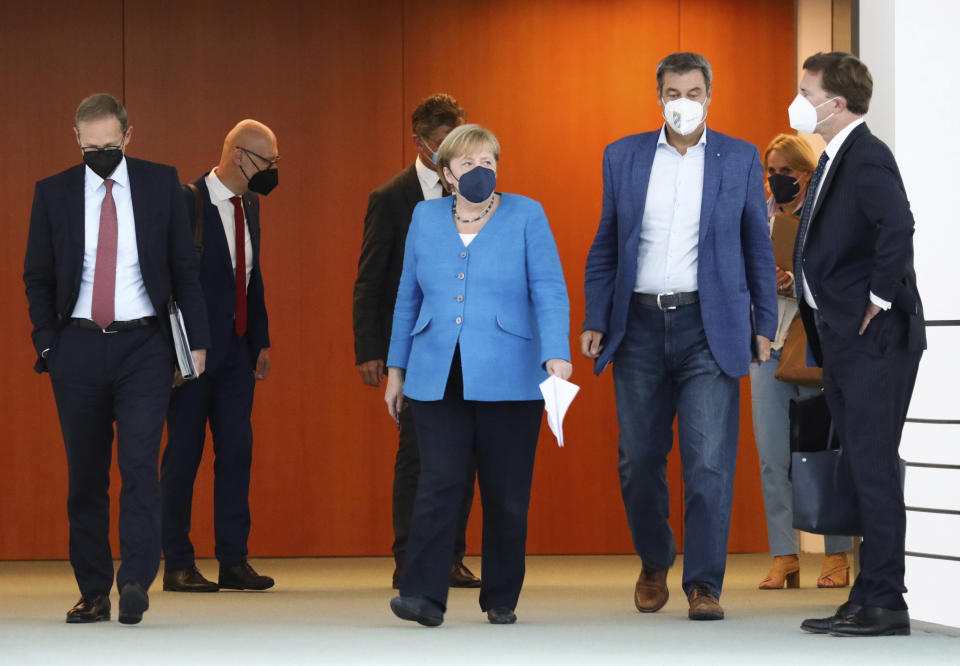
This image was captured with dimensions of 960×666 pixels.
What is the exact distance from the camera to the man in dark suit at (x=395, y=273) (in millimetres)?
5703

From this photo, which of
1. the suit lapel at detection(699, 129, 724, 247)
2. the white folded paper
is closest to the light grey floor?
the white folded paper

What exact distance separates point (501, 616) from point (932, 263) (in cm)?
176

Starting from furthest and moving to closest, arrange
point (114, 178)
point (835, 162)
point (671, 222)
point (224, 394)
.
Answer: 1. point (224, 394)
2. point (671, 222)
3. point (114, 178)
4. point (835, 162)

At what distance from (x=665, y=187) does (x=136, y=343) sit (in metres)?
1.78

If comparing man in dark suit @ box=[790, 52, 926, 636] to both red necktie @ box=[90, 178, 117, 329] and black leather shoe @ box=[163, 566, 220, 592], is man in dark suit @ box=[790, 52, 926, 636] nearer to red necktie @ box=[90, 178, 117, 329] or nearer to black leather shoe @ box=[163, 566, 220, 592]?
red necktie @ box=[90, 178, 117, 329]

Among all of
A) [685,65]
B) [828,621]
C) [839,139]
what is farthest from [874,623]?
[685,65]

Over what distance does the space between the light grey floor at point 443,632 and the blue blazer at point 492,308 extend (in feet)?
2.47

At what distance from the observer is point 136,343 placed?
15.2 feet

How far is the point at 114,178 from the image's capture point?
468 centimetres

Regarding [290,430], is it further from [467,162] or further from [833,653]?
[833,653]

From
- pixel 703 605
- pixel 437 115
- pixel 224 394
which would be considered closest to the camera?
pixel 703 605

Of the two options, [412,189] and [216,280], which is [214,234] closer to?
[216,280]

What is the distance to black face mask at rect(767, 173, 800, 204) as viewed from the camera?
5.79m

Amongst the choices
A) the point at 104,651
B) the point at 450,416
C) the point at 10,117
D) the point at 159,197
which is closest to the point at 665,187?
the point at 450,416
